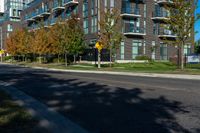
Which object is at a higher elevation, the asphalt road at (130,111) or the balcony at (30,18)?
the balcony at (30,18)

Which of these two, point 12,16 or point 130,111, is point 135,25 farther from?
point 12,16

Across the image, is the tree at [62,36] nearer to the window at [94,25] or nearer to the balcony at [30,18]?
the window at [94,25]

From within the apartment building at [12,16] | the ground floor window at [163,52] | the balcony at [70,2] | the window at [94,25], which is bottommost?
the ground floor window at [163,52]

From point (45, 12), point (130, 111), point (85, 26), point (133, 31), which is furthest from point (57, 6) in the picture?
point (130, 111)

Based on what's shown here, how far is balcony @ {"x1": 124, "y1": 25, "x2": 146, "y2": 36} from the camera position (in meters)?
53.0

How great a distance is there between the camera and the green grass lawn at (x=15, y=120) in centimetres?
714

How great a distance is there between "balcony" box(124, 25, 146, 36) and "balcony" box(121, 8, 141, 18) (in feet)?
5.81

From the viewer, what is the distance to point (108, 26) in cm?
3938

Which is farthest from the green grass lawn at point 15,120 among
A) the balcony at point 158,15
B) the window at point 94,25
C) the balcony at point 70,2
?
the balcony at point 70,2

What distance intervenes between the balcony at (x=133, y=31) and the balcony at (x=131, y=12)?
1772 mm

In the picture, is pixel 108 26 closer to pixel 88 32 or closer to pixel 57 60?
pixel 88 32

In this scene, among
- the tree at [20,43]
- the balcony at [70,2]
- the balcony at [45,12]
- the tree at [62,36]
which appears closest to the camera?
the tree at [62,36]

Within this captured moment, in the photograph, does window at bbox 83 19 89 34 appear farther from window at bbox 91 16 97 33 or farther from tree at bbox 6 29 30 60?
tree at bbox 6 29 30 60

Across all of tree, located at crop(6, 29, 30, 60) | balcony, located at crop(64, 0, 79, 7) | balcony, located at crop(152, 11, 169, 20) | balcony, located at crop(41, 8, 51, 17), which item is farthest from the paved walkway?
balcony, located at crop(41, 8, 51, 17)
